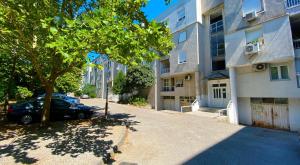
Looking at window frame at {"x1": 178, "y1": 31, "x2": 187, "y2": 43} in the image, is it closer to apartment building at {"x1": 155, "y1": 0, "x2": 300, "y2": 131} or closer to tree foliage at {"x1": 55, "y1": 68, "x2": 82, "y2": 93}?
apartment building at {"x1": 155, "y1": 0, "x2": 300, "y2": 131}

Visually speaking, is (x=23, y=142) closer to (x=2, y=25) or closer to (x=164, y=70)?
(x=2, y=25)

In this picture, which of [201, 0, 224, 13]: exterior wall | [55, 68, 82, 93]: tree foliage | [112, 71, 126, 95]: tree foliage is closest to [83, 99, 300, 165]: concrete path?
[55, 68, 82, 93]: tree foliage

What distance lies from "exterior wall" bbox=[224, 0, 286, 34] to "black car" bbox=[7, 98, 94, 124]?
49.2 ft

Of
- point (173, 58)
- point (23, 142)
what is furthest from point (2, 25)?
point (173, 58)

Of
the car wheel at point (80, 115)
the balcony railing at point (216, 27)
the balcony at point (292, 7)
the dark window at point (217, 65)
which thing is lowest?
the car wheel at point (80, 115)

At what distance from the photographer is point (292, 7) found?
1217 cm

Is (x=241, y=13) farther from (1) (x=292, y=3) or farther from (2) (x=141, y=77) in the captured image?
(2) (x=141, y=77)

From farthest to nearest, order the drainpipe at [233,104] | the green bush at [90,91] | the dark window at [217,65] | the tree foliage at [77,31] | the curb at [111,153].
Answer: the green bush at [90,91] < the dark window at [217,65] < the drainpipe at [233,104] < the curb at [111,153] < the tree foliage at [77,31]

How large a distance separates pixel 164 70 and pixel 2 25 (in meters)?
21.5

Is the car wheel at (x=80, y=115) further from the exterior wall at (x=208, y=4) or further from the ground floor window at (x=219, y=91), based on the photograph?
the exterior wall at (x=208, y=4)

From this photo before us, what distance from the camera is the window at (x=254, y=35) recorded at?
1386 cm

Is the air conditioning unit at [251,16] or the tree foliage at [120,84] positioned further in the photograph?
the tree foliage at [120,84]

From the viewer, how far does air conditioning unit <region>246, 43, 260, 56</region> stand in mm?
13453

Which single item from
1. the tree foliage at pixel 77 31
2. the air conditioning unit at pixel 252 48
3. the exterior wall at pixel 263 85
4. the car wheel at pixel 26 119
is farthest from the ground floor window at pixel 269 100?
the car wheel at pixel 26 119
